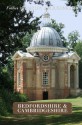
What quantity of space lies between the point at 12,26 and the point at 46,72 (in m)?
36.9

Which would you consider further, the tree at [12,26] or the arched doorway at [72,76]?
the arched doorway at [72,76]

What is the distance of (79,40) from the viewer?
3063 inches

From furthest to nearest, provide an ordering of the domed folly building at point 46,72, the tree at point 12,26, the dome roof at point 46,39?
the dome roof at point 46,39 < the domed folly building at point 46,72 < the tree at point 12,26

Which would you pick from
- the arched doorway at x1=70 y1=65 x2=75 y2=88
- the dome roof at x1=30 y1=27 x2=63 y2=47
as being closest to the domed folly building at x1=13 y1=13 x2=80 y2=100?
the dome roof at x1=30 y1=27 x2=63 y2=47

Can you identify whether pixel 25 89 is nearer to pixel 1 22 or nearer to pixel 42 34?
pixel 42 34

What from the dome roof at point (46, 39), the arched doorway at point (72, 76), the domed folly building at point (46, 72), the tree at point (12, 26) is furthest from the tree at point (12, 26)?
the arched doorway at point (72, 76)

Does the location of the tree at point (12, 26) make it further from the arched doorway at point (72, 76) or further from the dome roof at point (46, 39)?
the arched doorway at point (72, 76)

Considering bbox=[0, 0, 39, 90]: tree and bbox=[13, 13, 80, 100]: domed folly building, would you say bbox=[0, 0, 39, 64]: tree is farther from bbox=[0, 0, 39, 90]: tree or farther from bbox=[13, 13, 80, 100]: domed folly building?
bbox=[13, 13, 80, 100]: domed folly building

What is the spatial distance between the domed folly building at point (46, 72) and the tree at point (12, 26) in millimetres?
34881

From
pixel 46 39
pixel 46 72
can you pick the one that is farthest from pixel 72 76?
pixel 46 39

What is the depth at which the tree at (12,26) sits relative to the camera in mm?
22094

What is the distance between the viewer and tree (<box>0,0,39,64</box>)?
22094 mm

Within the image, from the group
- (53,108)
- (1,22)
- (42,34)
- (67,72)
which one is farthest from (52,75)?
(53,108)

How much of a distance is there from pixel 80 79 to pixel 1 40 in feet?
151
